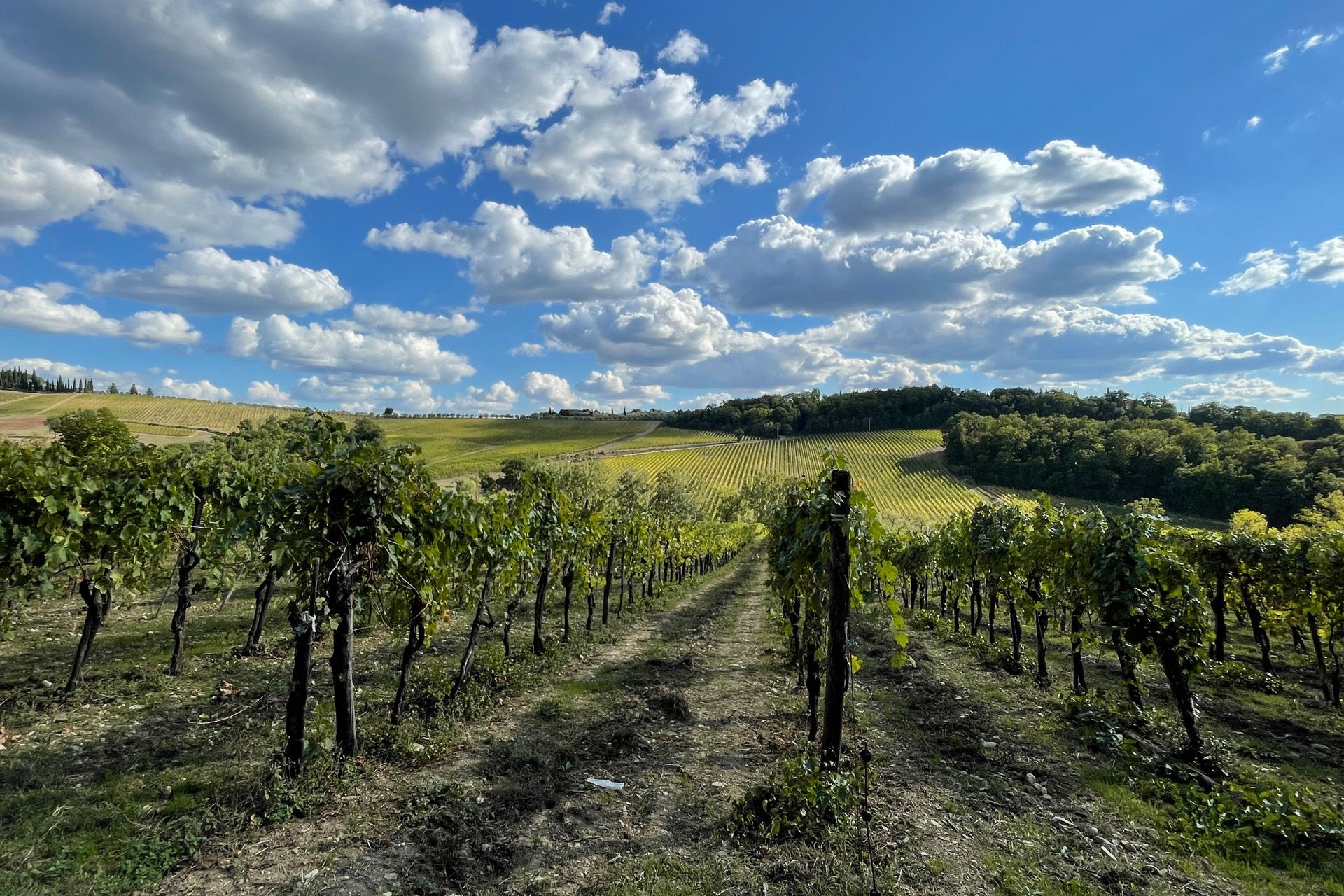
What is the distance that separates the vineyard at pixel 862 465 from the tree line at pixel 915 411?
708cm

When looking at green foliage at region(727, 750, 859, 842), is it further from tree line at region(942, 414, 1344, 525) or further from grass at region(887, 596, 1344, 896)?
tree line at region(942, 414, 1344, 525)

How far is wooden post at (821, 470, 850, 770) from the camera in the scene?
610 centimetres

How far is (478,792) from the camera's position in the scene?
19.7 feet

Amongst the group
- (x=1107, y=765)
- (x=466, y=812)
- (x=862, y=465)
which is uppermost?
(x=466, y=812)

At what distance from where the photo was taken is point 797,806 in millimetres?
5574

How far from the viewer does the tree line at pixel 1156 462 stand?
59312 mm

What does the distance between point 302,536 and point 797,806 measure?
233 inches

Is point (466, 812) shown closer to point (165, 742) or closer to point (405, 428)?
point (165, 742)

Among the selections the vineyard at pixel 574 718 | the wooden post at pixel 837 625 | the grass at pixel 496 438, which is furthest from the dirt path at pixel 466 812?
the grass at pixel 496 438

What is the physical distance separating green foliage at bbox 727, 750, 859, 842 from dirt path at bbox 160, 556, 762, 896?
1.03m

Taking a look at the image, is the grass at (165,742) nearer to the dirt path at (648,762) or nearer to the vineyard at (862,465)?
the dirt path at (648,762)

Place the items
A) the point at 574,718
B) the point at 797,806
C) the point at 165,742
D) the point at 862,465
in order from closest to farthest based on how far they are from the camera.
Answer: the point at 797,806 → the point at 165,742 → the point at 574,718 → the point at 862,465

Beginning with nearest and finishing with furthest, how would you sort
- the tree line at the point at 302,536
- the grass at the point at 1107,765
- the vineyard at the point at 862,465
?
the grass at the point at 1107,765 < the tree line at the point at 302,536 < the vineyard at the point at 862,465

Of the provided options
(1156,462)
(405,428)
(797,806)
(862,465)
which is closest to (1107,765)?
(797,806)
